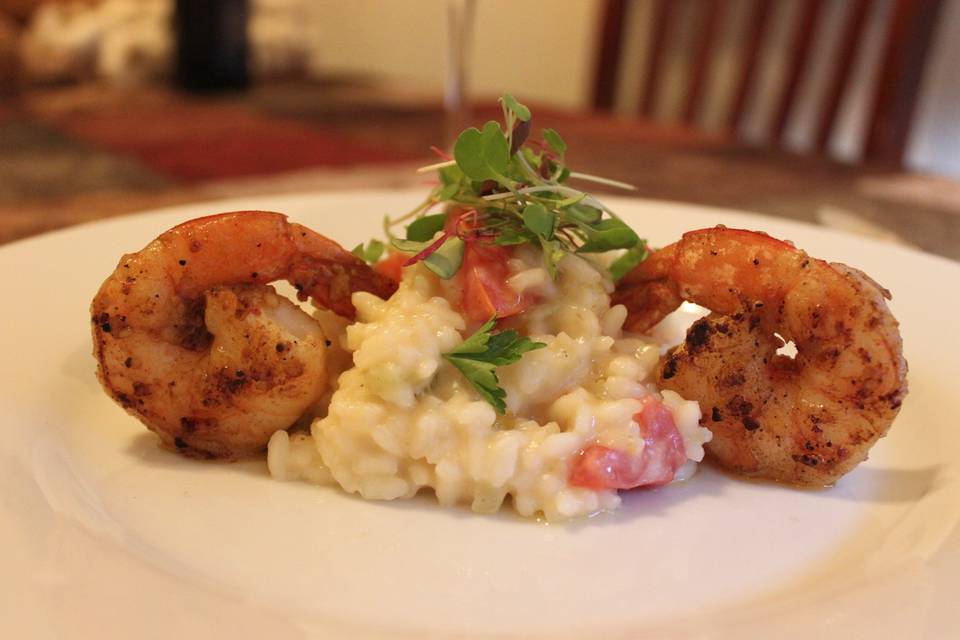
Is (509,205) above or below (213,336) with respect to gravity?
above

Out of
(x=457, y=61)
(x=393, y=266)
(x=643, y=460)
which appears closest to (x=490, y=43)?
(x=457, y=61)

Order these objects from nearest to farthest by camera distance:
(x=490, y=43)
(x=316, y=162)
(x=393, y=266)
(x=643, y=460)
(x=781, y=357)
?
(x=643, y=460)
(x=781, y=357)
(x=393, y=266)
(x=316, y=162)
(x=490, y=43)

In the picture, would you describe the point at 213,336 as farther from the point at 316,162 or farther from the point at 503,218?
the point at 316,162

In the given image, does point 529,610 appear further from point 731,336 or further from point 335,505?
point 731,336

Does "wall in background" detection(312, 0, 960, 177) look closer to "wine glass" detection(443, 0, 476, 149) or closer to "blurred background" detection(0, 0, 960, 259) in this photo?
"blurred background" detection(0, 0, 960, 259)

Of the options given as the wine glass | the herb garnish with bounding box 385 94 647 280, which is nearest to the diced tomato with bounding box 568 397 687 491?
the herb garnish with bounding box 385 94 647 280

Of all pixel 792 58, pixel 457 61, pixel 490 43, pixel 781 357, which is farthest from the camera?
pixel 490 43

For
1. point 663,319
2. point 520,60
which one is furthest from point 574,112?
point 663,319
